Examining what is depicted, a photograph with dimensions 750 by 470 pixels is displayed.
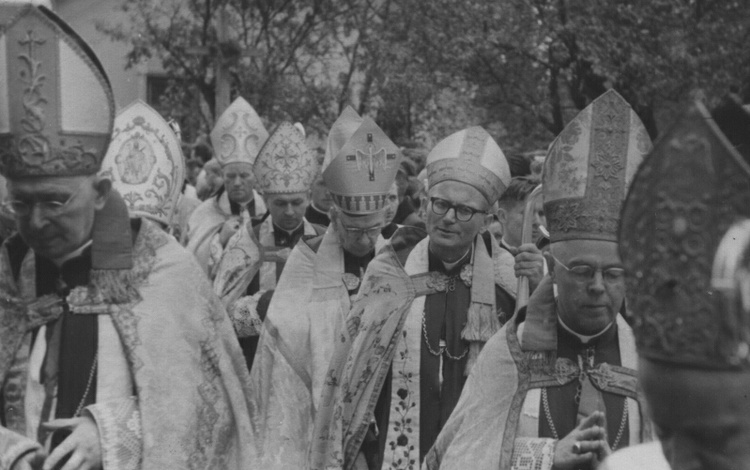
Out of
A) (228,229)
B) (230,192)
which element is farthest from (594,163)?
(230,192)

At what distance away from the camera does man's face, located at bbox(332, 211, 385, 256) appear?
8.77 m

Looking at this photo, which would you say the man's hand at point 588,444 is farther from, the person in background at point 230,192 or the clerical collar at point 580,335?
the person in background at point 230,192

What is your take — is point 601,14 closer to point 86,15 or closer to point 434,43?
point 434,43

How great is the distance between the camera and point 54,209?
551cm

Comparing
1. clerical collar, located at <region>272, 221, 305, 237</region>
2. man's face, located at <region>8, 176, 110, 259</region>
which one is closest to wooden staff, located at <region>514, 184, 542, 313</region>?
man's face, located at <region>8, 176, 110, 259</region>

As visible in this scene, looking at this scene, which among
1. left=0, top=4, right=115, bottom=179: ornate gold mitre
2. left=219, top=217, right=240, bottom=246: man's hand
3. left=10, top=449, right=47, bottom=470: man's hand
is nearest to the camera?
left=10, top=449, right=47, bottom=470: man's hand

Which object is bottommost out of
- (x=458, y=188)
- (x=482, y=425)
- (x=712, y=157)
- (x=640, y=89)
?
(x=482, y=425)

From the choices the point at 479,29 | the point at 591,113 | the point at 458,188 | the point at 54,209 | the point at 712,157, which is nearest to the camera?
the point at 712,157

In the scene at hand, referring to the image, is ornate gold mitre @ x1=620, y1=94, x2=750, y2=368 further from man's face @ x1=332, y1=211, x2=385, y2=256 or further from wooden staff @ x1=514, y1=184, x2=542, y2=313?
man's face @ x1=332, y1=211, x2=385, y2=256

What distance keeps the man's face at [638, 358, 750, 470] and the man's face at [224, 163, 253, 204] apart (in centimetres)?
1078

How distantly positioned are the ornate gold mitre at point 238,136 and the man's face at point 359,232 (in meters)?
4.98

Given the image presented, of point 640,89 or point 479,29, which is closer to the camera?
point 640,89

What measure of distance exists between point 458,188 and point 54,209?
260cm

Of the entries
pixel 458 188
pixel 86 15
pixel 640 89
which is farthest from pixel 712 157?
pixel 86 15
